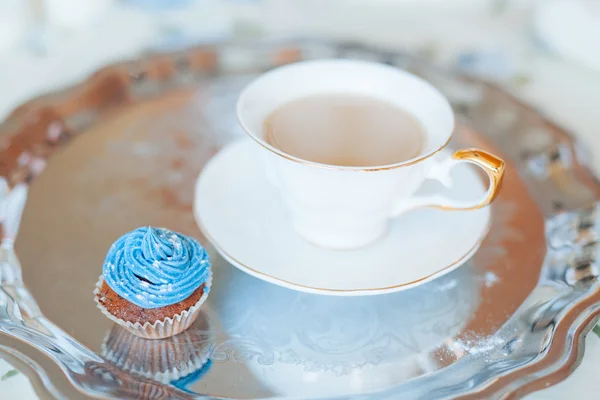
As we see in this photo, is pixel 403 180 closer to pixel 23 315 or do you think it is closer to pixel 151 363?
pixel 151 363

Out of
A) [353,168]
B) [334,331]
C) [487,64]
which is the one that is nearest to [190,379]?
[334,331]

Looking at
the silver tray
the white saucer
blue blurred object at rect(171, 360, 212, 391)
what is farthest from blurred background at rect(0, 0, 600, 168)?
blue blurred object at rect(171, 360, 212, 391)

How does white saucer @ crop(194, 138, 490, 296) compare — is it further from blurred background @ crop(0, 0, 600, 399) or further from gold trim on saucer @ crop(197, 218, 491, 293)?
blurred background @ crop(0, 0, 600, 399)

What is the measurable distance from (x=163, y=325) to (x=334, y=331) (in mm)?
181

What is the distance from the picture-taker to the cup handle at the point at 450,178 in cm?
69

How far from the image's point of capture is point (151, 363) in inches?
24.7

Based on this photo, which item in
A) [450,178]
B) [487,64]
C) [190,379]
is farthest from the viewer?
[487,64]

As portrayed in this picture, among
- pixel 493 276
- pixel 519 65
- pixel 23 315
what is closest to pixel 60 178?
pixel 23 315

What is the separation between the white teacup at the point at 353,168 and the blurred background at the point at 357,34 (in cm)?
37

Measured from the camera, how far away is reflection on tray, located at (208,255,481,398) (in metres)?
0.63

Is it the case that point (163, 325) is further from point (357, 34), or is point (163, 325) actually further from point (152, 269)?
point (357, 34)

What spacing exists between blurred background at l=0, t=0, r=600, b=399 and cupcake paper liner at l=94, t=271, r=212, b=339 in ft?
1.65

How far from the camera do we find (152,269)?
63cm

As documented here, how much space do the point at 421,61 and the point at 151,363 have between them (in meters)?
0.75
